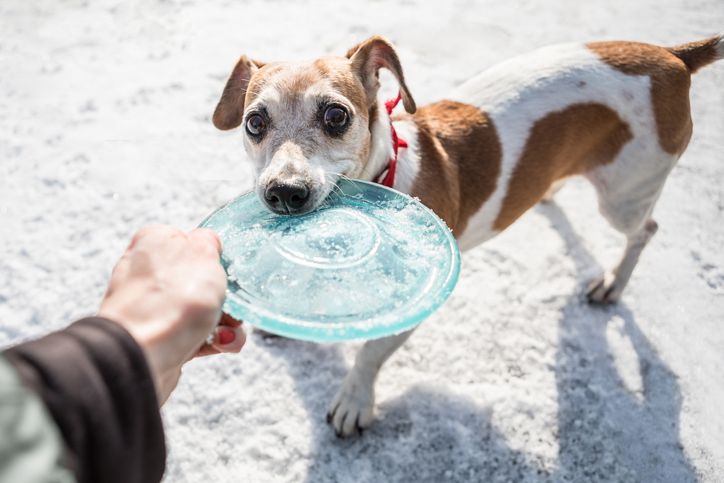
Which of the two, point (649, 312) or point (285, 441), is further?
point (649, 312)

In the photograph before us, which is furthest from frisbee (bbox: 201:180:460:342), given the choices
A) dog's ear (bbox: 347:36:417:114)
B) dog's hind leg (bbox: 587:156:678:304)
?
dog's hind leg (bbox: 587:156:678:304)

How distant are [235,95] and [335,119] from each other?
0.84 meters

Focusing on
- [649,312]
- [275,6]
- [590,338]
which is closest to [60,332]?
[590,338]

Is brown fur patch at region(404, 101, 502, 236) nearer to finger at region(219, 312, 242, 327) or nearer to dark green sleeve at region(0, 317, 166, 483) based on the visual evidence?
finger at region(219, 312, 242, 327)

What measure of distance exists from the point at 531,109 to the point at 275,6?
441 cm

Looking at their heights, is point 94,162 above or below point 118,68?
below

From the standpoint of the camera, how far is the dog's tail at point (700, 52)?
10.2ft

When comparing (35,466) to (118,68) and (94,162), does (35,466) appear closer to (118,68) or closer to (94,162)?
(94,162)

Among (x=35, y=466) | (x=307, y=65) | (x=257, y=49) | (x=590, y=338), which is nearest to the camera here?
(x=35, y=466)

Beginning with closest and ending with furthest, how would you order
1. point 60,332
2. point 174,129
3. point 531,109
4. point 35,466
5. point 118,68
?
1. point 35,466
2. point 60,332
3. point 531,109
4. point 174,129
5. point 118,68

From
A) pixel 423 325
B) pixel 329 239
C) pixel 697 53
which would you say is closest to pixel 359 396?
pixel 423 325

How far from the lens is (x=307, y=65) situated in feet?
8.75

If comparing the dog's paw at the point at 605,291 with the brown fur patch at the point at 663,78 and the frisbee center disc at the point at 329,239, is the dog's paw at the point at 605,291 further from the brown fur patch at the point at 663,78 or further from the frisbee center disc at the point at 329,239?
the frisbee center disc at the point at 329,239

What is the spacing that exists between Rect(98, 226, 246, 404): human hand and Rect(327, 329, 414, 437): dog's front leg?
4.92 feet
